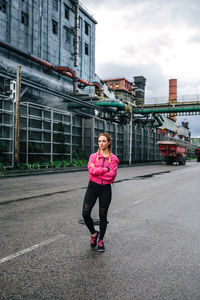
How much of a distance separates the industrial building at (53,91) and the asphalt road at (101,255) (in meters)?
14.0

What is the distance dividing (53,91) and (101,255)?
805 inches

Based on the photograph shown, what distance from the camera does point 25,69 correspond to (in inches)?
1136

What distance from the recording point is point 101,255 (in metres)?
4.07

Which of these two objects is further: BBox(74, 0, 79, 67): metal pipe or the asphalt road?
BBox(74, 0, 79, 67): metal pipe

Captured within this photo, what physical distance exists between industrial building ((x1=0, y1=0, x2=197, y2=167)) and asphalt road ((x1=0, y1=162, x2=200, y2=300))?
1399 centimetres

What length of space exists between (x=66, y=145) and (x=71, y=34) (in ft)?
79.9

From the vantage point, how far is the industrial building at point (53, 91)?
69.2 ft

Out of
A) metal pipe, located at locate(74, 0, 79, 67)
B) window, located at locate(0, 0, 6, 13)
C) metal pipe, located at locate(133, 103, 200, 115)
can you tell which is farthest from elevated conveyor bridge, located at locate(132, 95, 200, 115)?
window, located at locate(0, 0, 6, 13)

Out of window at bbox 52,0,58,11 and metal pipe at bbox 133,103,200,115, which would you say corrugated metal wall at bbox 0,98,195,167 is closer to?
metal pipe at bbox 133,103,200,115

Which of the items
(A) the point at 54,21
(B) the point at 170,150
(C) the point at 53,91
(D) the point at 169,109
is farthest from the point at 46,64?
(D) the point at 169,109

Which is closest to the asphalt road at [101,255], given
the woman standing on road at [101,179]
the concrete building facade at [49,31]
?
the woman standing on road at [101,179]

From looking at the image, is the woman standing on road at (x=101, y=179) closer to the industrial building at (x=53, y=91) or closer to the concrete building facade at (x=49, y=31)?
the industrial building at (x=53, y=91)

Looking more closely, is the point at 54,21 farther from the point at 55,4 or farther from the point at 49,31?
the point at 49,31

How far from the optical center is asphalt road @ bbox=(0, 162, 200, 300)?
3014mm
